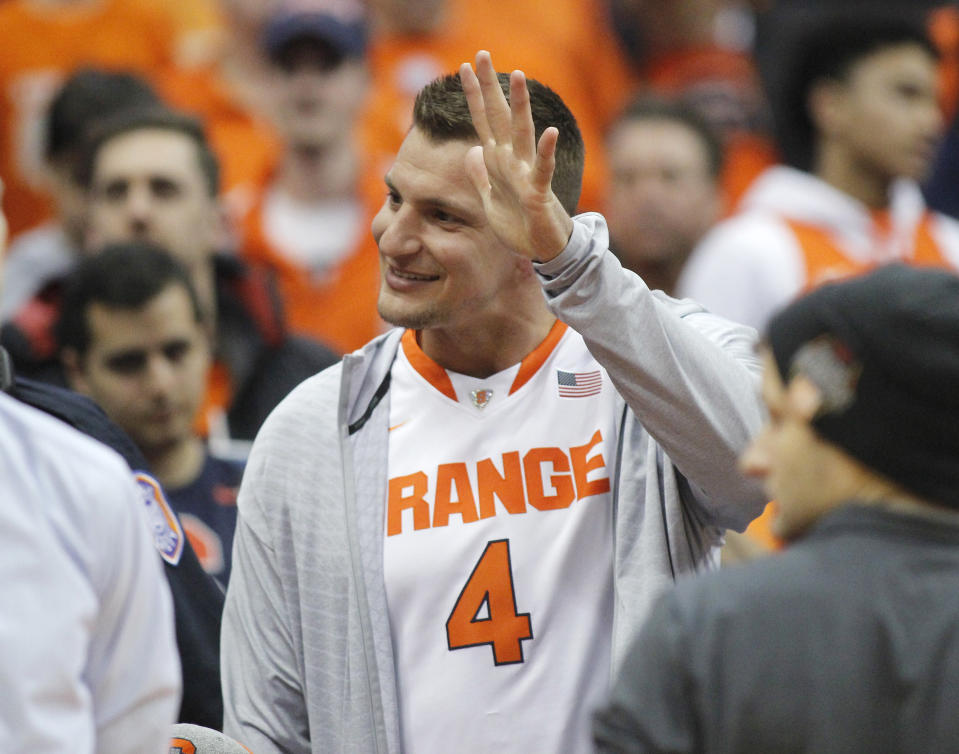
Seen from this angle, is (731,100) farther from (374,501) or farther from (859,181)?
(374,501)

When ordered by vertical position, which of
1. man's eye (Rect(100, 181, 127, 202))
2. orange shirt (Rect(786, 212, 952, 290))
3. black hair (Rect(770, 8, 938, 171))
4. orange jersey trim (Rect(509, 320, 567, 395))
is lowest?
orange jersey trim (Rect(509, 320, 567, 395))

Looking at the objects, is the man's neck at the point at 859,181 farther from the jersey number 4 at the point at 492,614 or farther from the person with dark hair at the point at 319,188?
the jersey number 4 at the point at 492,614

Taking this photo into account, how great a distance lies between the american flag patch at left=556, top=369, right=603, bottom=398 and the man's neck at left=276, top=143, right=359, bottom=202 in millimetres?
3421

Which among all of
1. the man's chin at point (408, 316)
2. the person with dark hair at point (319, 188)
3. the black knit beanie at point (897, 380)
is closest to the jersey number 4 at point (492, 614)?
the man's chin at point (408, 316)

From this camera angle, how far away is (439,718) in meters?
2.96

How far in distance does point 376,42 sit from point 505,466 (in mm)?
5149

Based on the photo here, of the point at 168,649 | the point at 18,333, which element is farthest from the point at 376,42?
the point at 168,649

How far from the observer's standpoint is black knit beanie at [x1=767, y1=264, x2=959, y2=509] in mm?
2066

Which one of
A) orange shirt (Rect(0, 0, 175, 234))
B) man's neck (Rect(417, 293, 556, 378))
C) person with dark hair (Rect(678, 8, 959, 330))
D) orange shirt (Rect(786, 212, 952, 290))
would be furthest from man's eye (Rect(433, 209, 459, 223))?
orange shirt (Rect(0, 0, 175, 234))

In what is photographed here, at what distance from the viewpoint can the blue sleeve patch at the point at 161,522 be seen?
325 centimetres

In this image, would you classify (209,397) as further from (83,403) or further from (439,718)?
(439,718)

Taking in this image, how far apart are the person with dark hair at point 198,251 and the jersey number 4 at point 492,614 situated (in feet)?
6.41

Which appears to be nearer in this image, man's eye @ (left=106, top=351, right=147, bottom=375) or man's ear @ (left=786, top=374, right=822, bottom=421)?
man's ear @ (left=786, top=374, right=822, bottom=421)

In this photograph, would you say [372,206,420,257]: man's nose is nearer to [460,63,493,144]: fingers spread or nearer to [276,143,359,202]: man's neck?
[460,63,493,144]: fingers spread
